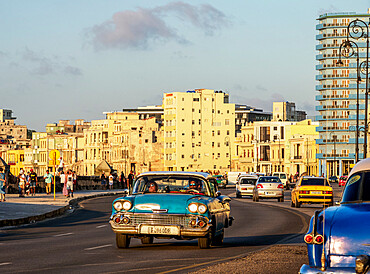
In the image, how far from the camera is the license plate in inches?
683

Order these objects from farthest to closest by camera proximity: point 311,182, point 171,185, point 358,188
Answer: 1. point 311,182
2. point 171,185
3. point 358,188

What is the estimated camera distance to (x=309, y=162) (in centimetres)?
19275

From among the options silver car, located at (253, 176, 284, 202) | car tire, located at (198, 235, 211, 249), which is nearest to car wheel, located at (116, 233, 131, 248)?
car tire, located at (198, 235, 211, 249)

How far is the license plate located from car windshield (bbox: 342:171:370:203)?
650cm

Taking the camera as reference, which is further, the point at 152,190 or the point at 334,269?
the point at 152,190

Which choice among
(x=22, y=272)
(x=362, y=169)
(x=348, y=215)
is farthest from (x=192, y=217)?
(x=348, y=215)

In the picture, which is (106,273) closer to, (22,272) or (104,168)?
(22,272)

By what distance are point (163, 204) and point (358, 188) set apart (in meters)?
6.93

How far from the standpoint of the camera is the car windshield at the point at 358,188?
11.0m

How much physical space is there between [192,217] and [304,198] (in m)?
25.2

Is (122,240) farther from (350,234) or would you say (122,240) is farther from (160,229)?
(350,234)

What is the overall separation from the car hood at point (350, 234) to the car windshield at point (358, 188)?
1201 mm

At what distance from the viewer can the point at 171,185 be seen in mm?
18781

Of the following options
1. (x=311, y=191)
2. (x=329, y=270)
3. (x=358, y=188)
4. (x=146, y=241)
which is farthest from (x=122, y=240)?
(x=311, y=191)
